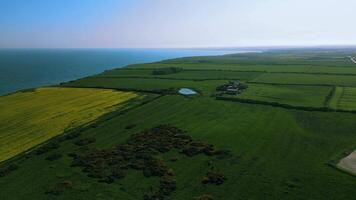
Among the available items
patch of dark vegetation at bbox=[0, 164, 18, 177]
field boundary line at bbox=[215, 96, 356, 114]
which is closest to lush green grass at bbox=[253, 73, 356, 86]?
field boundary line at bbox=[215, 96, 356, 114]

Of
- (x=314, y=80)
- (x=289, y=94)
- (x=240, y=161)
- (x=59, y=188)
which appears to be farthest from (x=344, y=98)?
(x=59, y=188)

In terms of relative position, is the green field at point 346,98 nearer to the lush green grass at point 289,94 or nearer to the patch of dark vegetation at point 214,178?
the lush green grass at point 289,94

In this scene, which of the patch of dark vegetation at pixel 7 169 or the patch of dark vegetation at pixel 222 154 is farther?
the patch of dark vegetation at pixel 222 154

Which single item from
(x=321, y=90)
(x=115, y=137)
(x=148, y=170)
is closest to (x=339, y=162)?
(x=148, y=170)

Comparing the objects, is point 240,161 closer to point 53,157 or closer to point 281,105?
point 53,157

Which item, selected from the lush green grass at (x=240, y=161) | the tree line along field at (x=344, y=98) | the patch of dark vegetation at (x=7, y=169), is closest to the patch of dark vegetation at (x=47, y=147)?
the lush green grass at (x=240, y=161)

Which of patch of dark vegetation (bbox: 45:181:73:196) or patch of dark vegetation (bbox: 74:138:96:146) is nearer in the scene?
patch of dark vegetation (bbox: 45:181:73:196)

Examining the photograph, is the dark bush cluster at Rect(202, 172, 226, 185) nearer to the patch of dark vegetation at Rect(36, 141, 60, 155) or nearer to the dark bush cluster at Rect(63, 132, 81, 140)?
the patch of dark vegetation at Rect(36, 141, 60, 155)
